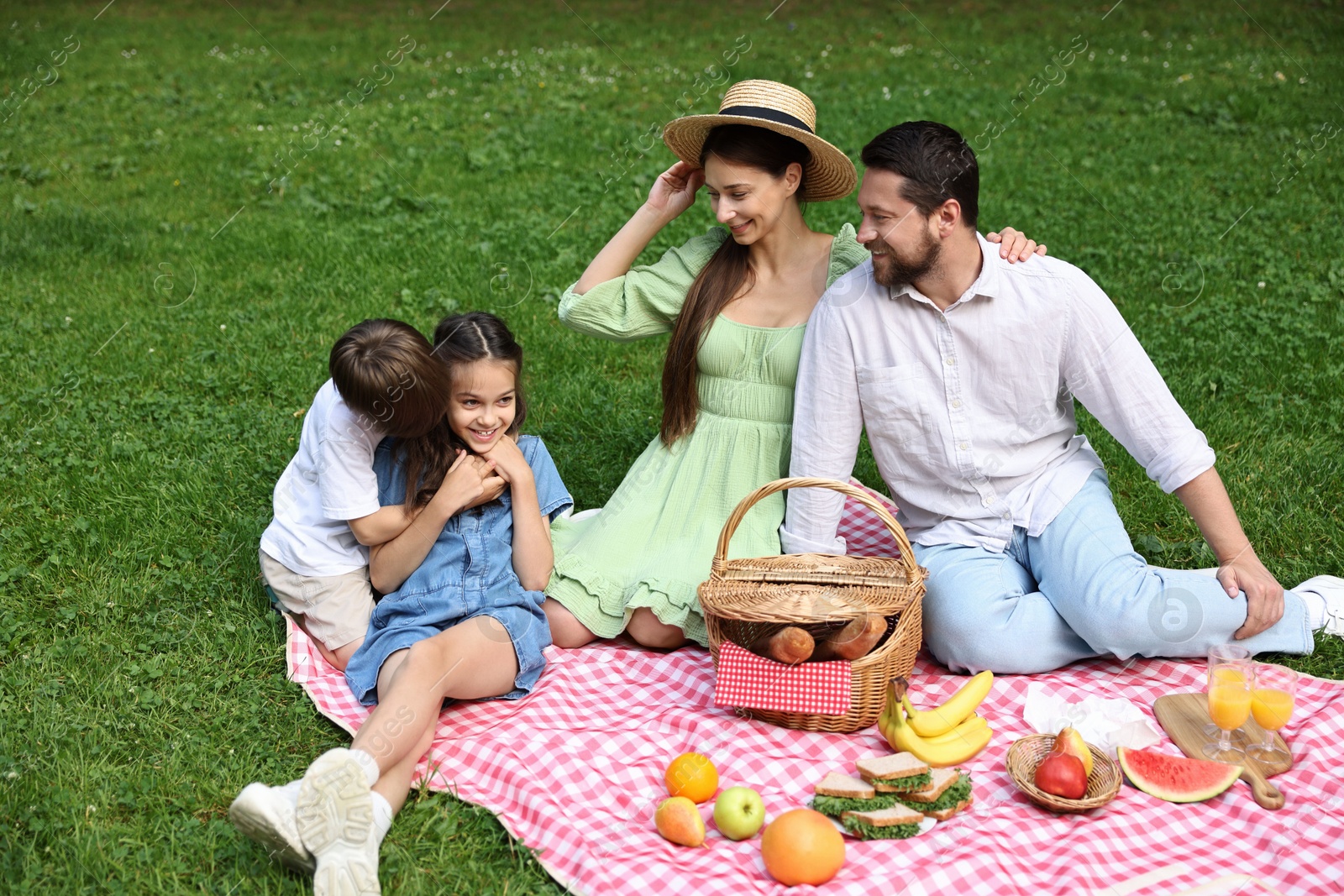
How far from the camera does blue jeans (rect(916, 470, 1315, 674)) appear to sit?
3.70 meters

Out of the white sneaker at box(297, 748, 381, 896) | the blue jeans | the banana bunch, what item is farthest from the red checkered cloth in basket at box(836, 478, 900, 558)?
the white sneaker at box(297, 748, 381, 896)

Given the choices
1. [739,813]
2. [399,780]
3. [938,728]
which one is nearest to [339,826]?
[399,780]

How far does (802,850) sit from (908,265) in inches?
71.6

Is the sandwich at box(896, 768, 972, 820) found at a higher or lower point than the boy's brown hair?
lower

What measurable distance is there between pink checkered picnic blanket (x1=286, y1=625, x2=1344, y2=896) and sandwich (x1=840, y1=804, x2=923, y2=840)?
0.03 m

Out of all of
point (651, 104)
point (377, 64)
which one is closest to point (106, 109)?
point (377, 64)

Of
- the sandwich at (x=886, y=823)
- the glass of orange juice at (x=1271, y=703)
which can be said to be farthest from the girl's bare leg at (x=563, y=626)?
the glass of orange juice at (x=1271, y=703)

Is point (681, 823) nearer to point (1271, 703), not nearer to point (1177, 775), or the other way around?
point (1177, 775)

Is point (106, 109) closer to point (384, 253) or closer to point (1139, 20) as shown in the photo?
point (384, 253)

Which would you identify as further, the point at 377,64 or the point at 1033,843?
the point at 377,64

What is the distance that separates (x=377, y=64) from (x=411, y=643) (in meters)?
10.3

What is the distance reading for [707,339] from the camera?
13.8 feet

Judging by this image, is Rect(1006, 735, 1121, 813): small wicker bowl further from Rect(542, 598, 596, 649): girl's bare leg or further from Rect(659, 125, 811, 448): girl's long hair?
Rect(659, 125, 811, 448): girl's long hair

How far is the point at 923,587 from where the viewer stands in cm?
363
